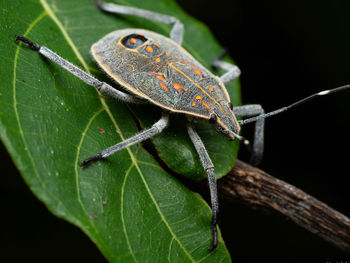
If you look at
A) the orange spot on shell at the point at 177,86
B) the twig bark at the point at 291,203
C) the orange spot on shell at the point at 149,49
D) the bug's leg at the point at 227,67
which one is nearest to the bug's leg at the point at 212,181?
the twig bark at the point at 291,203

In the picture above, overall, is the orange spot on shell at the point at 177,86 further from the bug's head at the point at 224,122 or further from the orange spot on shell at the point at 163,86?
the bug's head at the point at 224,122

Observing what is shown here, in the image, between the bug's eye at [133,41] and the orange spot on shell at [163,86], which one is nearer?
the orange spot on shell at [163,86]

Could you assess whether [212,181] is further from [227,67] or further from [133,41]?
[227,67]

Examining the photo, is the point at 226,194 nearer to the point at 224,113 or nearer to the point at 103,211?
the point at 224,113

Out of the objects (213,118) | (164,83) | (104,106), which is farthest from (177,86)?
(104,106)

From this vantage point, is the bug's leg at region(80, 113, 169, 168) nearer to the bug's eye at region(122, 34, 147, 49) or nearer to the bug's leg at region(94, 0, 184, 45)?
the bug's eye at region(122, 34, 147, 49)

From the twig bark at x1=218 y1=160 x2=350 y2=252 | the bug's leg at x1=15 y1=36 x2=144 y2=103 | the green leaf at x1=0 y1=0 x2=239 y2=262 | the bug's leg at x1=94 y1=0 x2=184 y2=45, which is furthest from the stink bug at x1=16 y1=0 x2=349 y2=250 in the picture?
the bug's leg at x1=94 y1=0 x2=184 y2=45
